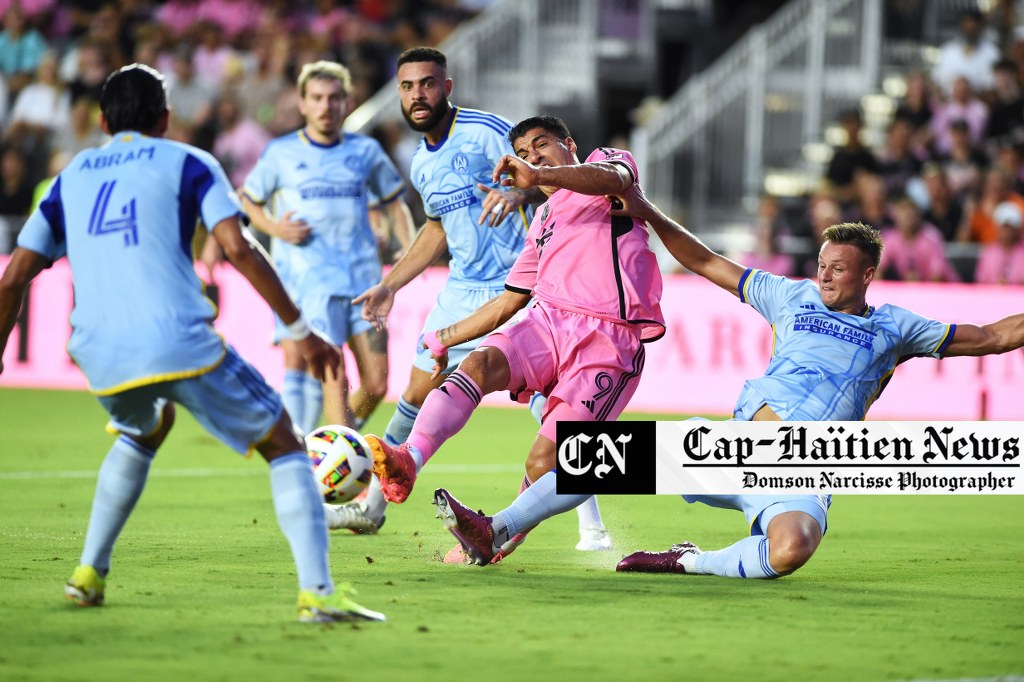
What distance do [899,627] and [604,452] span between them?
168 centimetres

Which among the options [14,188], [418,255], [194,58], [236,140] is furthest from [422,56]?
[194,58]

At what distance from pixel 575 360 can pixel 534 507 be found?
69cm

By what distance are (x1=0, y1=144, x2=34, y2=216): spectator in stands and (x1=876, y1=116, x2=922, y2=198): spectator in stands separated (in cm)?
1012

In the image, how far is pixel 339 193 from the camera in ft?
33.6

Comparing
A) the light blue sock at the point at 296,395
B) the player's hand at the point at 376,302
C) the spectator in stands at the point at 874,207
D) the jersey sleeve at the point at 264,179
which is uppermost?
the spectator in stands at the point at 874,207

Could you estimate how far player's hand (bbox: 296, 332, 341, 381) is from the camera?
5570 mm

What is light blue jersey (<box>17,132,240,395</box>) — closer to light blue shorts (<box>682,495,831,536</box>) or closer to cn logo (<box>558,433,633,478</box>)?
cn logo (<box>558,433,633,478</box>)

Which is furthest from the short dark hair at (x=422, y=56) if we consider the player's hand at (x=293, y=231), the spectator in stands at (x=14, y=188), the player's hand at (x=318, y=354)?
the spectator in stands at (x=14, y=188)

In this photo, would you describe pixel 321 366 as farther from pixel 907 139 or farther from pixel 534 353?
pixel 907 139

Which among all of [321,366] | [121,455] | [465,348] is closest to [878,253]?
[465,348]

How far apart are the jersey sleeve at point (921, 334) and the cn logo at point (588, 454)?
128cm

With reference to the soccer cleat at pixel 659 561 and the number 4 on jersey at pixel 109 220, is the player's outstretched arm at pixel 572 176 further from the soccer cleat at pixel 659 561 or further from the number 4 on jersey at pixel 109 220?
the soccer cleat at pixel 659 561

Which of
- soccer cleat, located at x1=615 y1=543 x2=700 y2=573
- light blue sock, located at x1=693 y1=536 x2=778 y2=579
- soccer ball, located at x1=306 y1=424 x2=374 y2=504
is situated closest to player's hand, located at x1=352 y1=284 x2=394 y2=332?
soccer ball, located at x1=306 y1=424 x2=374 y2=504

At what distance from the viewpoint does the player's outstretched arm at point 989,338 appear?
6848 mm
